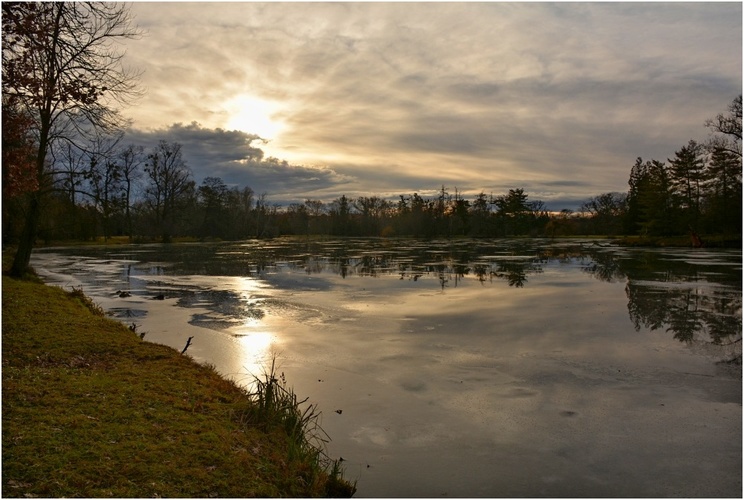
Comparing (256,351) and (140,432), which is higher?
(140,432)

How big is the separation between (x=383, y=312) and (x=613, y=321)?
578cm

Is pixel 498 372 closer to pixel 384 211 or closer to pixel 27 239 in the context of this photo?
pixel 27 239

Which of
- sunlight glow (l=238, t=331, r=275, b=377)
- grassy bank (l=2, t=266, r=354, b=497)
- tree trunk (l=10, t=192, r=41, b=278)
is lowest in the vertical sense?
sunlight glow (l=238, t=331, r=275, b=377)

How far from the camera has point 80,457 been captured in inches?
175

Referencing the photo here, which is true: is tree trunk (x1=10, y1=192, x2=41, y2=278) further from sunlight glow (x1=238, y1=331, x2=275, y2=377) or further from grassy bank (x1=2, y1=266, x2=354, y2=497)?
grassy bank (x1=2, y1=266, x2=354, y2=497)

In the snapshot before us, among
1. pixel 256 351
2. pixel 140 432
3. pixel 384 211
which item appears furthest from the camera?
pixel 384 211

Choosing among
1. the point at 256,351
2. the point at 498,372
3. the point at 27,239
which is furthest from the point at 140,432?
the point at 27,239

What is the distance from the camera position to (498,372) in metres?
8.63

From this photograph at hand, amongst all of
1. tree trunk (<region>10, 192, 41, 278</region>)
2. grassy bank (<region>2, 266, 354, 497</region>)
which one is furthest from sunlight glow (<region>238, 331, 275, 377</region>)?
tree trunk (<region>10, 192, 41, 278</region>)

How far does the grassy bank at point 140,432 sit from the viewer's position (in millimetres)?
4242

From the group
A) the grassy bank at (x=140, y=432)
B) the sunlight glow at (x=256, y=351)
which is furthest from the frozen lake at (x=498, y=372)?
the grassy bank at (x=140, y=432)

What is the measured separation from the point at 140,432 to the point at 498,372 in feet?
18.4

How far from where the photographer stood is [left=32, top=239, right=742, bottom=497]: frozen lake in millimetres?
5312

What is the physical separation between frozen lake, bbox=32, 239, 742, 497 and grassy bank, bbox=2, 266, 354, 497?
75cm
